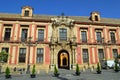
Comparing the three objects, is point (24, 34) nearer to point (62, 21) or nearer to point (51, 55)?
point (51, 55)

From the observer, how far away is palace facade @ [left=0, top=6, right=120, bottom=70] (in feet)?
91.1

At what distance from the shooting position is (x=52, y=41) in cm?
2852

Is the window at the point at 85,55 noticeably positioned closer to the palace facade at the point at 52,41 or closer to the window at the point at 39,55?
the palace facade at the point at 52,41

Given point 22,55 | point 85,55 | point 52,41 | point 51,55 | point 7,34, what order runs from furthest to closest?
point 85,55, point 7,34, point 52,41, point 51,55, point 22,55

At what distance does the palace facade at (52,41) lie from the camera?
91.1 feet

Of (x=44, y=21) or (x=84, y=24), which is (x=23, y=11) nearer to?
(x=44, y=21)

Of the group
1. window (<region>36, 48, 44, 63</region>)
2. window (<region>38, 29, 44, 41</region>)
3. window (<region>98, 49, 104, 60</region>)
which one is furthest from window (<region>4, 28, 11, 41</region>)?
window (<region>98, 49, 104, 60</region>)

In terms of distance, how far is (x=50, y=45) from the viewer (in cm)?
2853

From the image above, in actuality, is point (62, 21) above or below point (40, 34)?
above

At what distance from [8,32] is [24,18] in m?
4.11

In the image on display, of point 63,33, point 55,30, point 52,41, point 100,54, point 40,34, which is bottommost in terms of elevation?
point 100,54

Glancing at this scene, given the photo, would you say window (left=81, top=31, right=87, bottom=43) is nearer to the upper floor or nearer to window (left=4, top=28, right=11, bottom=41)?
the upper floor

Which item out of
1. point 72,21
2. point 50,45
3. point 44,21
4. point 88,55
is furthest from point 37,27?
point 88,55

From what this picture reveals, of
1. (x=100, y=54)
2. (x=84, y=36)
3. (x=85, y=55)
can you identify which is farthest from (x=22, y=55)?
(x=100, y=54)
